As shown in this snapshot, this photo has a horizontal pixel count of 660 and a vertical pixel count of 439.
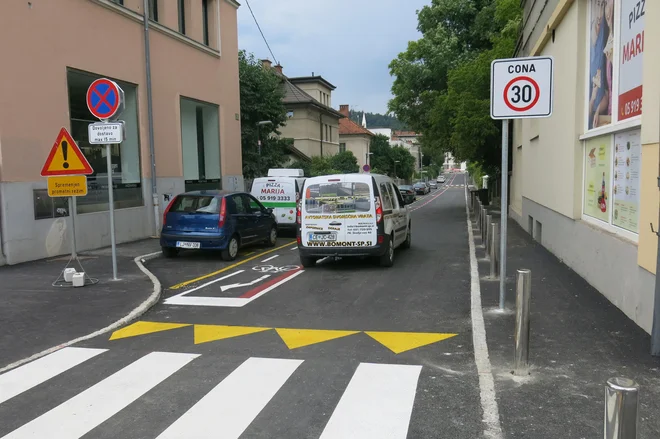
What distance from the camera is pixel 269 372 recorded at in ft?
16.4

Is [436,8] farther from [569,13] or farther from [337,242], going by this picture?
[337,242]

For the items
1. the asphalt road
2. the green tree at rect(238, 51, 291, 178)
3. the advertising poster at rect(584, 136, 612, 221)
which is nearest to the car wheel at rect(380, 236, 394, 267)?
the asphalt road

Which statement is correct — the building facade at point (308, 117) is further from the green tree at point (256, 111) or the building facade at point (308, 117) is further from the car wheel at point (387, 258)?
the car wheel at point (387, 258)

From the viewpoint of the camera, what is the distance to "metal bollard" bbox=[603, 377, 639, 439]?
2.40 m

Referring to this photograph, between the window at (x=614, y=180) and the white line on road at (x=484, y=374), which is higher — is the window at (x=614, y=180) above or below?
above

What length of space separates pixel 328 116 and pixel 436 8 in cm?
2536

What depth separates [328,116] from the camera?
5647cm

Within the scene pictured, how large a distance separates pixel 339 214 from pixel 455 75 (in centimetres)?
1641

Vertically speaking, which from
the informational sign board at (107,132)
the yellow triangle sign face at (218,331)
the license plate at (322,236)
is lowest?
the yellow triangle sign face at (218,331)

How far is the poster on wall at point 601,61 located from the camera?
313 inches

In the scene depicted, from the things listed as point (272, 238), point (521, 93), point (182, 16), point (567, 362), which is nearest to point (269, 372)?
point (567, 362)

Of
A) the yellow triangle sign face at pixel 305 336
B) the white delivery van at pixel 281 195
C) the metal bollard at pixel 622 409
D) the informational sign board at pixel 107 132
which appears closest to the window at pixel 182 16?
the white delivery van at pixel 281 195

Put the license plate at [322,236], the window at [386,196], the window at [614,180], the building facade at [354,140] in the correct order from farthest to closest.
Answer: the building facade at [354,140], the window at [386,196], the license plate at [322,236], the window at [614,180]

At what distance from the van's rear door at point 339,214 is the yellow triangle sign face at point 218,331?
4075 millimetres
